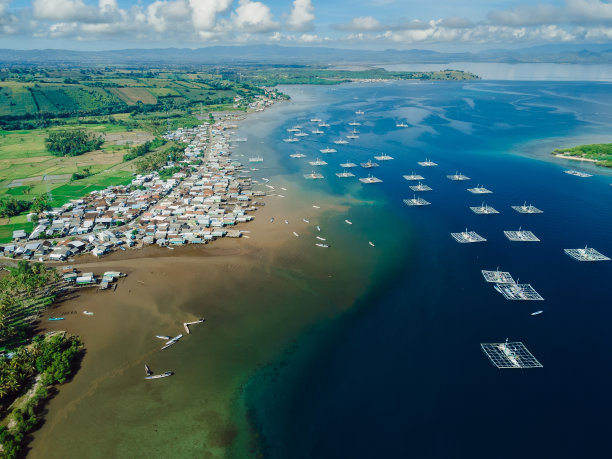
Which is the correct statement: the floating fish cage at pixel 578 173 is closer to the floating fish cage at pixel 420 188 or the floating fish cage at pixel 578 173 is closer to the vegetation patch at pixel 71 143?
the floating fish cage at pixel 420 188

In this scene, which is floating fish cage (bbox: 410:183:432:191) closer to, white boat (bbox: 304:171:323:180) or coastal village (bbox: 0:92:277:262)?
white boat (bbox: 304:171:323:180)

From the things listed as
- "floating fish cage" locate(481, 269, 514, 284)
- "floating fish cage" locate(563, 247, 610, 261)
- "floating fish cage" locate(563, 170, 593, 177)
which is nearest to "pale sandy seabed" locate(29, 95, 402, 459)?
"floating fish cage" locate(481, 269, 514, 284)

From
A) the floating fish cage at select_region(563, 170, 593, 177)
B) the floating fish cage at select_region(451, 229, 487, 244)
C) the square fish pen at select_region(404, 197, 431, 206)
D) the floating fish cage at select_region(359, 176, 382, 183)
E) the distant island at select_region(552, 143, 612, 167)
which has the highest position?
the distant island at select_region(552, 143, 612, 167)

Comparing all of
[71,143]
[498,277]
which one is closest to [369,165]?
[498,277]

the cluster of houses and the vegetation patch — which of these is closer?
the cluster of houses

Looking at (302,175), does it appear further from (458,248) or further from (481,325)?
(481,325)

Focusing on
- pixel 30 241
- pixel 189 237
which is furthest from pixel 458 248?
pixel 30 241

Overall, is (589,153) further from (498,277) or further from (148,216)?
(148,216)

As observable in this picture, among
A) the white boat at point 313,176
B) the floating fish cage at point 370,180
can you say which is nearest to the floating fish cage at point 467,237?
the floating fish cage at point 370,180
